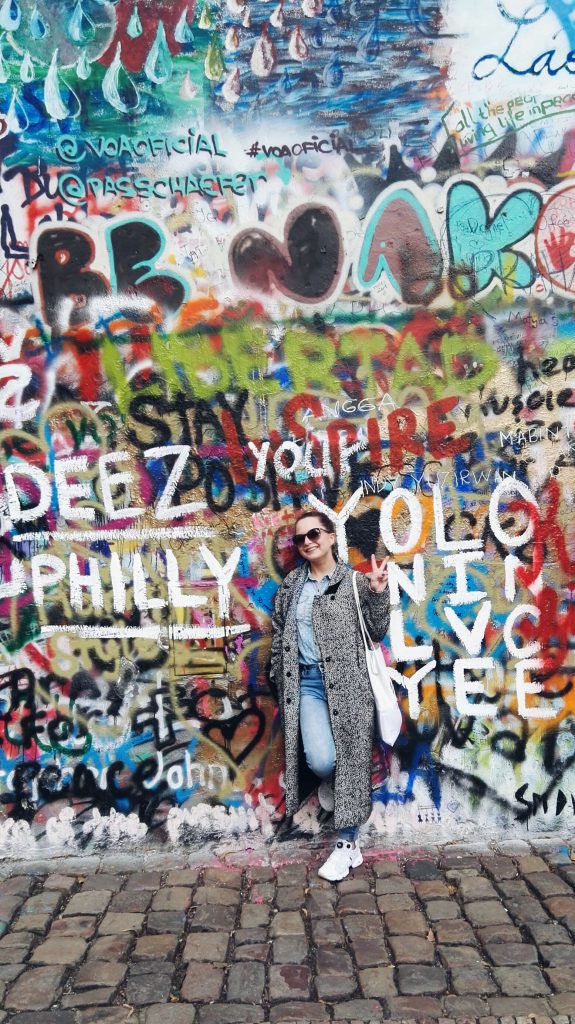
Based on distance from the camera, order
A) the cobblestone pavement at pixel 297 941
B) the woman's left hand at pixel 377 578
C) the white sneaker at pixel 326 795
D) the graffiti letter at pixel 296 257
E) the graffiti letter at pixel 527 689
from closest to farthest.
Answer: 1. the cobblestone pavement at pixel 297 941
2. the woman's left hand at pixel 377 578
3. the white sneaker at pixel 326 795
4. the graffiti letter at pixel 296 257
5. the graffiti letter at pixel 527 689

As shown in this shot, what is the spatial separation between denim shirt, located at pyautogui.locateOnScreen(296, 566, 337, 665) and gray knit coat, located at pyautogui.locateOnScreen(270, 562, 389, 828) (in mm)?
38

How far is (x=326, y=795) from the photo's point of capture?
4852 millimetres

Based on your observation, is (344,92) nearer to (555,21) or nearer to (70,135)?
(555,21)

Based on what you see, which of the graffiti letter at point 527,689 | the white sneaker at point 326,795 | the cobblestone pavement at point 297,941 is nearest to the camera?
the cobblestone pavement at point 297,941

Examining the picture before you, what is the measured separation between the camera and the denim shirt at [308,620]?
184 inches

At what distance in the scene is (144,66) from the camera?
16.0 ft

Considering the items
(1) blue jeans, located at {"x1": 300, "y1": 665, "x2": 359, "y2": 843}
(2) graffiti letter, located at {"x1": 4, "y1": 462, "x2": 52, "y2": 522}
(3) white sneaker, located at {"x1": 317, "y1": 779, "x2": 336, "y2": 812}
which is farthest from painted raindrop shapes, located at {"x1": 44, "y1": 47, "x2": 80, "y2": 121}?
(3) white sneaker, located at {"x1": 317, "y1": 779, "x2": 336, "y2": 812}

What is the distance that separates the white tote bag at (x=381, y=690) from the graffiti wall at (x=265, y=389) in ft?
1.22

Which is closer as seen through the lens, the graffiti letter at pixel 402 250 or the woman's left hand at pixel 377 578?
the woman's left hand at pixel 377 578

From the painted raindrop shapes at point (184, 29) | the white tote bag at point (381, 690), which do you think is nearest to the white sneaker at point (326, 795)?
the white tote bag at point (381, 690)

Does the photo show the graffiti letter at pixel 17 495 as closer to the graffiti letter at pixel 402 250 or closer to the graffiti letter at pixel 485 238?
Result: the graffiti letter at pixel 402 250

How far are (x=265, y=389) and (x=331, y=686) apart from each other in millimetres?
1713

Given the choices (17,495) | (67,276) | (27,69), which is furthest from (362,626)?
(27,69)

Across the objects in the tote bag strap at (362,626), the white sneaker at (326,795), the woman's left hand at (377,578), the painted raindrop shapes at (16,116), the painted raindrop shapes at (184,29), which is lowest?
the white sneaker at (326,795)
